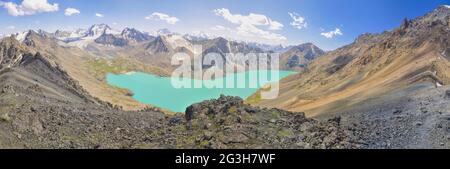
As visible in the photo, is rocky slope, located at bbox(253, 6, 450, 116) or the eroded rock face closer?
the eroded rock face

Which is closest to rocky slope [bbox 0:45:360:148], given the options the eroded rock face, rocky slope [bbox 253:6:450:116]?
the eroded rock face

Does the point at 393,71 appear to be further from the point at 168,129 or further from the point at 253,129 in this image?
the point at 253,129

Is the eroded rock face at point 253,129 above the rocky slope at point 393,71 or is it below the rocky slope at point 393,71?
below

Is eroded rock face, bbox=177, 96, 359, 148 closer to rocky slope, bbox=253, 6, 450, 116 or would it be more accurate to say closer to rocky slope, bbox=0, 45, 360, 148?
rocky slope, bbox=0, 45, 360, 148

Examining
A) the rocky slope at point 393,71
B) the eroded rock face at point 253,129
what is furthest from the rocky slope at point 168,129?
the rocky slope at point 393,71

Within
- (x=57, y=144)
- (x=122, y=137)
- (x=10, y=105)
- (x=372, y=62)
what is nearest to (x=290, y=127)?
(x=122, y=137)

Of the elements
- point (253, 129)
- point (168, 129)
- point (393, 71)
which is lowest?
point (168, 129)

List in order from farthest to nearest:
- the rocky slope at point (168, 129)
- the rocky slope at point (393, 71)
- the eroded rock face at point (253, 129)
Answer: the rocky slope at point (393, 71) → the rocky slope at point (168, 129) → the eroded rock face at point (253, 129)

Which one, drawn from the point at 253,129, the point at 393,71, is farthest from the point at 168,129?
the point at 393,71

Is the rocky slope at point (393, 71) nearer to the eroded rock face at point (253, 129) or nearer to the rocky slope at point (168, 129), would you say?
the eroded rock face at point (253, 129)

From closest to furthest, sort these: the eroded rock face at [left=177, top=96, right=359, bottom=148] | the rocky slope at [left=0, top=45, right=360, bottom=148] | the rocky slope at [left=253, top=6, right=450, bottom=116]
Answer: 1. the eroded rock face at [left=177, top=96, right=359, bottom=148]
2. the rocky slope at [left=0, top=45, right=360, bottom=148]
3. the rocky slope at [left=253, top=6, right=450, bottom=116]
